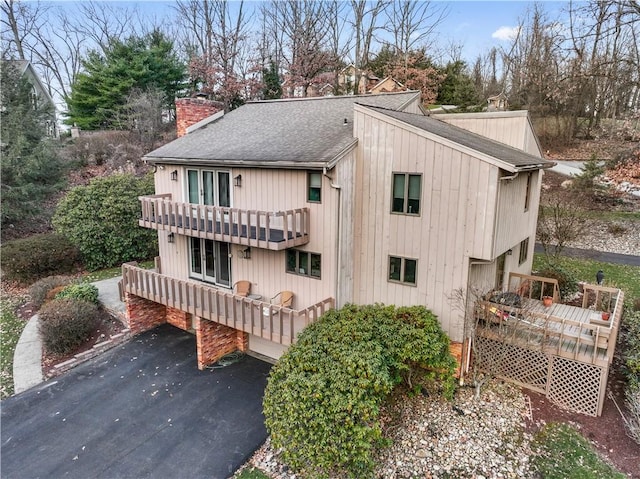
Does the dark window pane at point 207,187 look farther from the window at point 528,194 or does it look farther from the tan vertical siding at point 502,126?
the window at point 528,194

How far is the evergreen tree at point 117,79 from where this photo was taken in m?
32.0

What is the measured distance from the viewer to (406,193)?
32.8 ft

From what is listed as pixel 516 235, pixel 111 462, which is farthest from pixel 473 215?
pixel 111 462

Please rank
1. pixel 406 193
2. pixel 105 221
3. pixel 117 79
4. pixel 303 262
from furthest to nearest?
pixel 117 79 → pixel 105 221 → pixel 303 262 → pixel 406 193

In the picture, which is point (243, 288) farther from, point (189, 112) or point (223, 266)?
point (189, 112)

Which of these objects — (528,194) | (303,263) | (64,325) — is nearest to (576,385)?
(528,194)

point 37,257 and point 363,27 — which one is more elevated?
point 363,27

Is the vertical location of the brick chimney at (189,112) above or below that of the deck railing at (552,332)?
above

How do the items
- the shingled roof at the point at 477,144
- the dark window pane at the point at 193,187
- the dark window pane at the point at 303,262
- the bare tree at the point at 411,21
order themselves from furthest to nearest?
1. the bare tree at the point at 411,21
2. the dark window pane at the point at 193,187
3. the dark window pane at the point at 303,262
4. the shingled roof at the point at 477,144

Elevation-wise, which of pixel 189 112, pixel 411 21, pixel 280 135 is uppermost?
pixel 411 21

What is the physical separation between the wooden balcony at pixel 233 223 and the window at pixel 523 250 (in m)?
7.94

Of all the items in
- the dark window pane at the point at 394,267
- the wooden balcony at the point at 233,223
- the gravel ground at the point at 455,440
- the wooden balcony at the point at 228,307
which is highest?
the wooden balcony at the point at 233,223

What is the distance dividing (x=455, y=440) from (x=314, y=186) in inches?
271

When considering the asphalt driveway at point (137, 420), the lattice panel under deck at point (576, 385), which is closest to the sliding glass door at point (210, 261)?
the asphalt driveway at point (137, 420)
